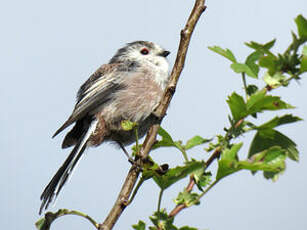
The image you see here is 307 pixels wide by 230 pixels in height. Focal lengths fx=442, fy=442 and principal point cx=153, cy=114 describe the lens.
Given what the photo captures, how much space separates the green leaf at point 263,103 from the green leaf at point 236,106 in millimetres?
21

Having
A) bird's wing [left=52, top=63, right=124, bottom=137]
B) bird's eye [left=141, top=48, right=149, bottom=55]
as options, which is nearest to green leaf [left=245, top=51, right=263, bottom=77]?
bird's wing [left=52, top=63, right=124, bottom=137]

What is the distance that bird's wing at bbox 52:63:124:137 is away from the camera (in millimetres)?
4426

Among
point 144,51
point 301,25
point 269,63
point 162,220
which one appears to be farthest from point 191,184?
point 144,51

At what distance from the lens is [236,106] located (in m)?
1.80

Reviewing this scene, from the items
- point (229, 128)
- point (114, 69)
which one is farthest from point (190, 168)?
point (114, 69)

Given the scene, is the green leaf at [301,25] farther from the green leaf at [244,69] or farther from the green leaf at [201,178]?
the green leaf at [201,178]

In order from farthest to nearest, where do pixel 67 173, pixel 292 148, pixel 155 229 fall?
pixel 67 173
pixel 292 148
pixel 155 229

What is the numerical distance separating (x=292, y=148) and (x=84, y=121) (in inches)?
119

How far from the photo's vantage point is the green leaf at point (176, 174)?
1.75m

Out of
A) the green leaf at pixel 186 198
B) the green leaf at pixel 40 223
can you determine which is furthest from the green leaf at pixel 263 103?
the green leaf at pixel 40 223

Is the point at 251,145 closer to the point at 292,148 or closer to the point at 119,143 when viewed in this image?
the point at 292,148

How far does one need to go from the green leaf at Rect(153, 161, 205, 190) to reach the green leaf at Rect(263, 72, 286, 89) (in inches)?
16.5

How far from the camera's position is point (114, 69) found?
5047mm

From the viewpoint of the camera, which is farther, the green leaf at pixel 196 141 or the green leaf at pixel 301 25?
the green leaf at pixel 196 141
